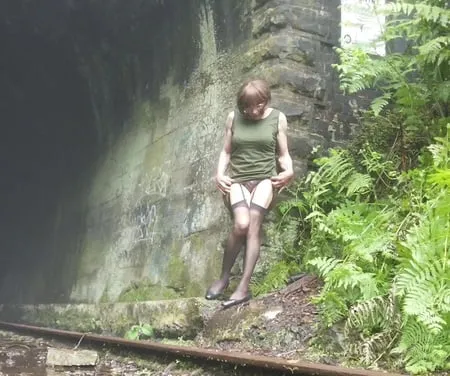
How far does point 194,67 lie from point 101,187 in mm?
2894

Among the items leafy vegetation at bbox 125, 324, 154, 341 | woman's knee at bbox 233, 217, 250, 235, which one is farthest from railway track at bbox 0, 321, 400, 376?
woman's knee at bbox 233, 217, 250, 235

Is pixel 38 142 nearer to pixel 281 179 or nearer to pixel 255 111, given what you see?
pixel 255 111

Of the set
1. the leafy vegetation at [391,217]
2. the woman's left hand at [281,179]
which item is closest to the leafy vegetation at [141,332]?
the leafy vegetation at [391,217]

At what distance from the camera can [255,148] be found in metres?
4.27

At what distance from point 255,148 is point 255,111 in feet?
0.86

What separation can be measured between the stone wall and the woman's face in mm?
705

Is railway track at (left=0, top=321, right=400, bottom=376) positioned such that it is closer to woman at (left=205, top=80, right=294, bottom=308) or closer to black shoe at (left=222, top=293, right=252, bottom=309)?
black shoe at (left=222, top=293, right=252, bottom=309)

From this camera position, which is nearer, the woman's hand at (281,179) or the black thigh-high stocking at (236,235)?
the black thigh-high stocking at (236,235)

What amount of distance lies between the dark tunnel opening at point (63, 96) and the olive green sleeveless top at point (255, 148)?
214cm

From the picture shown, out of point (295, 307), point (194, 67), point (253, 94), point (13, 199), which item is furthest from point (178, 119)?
point (13, 199)

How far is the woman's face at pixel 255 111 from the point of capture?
419cm

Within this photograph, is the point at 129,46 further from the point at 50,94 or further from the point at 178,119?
the point at 50,94

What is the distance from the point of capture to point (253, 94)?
4.16 meters

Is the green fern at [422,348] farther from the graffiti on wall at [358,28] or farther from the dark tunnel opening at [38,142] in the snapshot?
the dark tunnel opening at [38,142]
